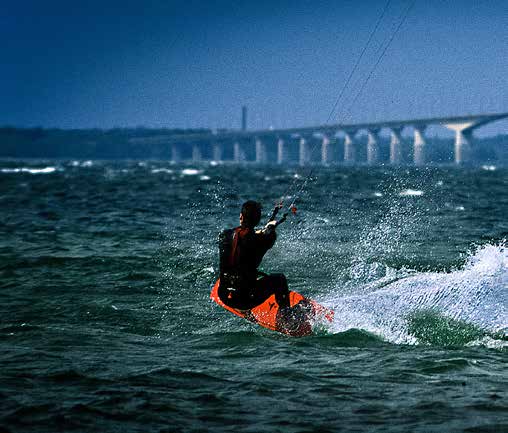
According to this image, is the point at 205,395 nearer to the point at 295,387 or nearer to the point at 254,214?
the point at 295,387

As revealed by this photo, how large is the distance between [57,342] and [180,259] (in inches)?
278

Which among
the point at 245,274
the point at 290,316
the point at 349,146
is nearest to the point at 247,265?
the point at 245,274

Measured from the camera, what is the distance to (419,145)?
106 m

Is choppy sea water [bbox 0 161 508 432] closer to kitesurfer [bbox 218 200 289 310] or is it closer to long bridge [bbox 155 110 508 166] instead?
kitesurfer [bbox 218 200 289 310]

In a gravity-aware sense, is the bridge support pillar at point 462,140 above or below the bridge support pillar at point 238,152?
above

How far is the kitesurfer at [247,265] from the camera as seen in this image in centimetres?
886

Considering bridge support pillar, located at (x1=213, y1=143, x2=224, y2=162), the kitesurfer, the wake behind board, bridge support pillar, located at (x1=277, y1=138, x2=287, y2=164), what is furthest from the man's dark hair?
bridge support pillar, located at (x1=213, y1=143, x2=224, y2=162)

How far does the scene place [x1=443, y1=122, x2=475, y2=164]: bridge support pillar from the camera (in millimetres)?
104162

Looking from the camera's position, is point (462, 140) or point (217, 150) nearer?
point (462, 140)

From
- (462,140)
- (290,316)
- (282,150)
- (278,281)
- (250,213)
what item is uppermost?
(462,140)

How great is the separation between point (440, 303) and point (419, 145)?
3845 inches

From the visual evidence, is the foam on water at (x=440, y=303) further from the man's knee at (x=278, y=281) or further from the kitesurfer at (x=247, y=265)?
the kitesurfer at (x=247, y=265)

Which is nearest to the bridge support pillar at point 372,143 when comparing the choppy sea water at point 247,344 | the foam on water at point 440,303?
the choppy sea water at point 247,344

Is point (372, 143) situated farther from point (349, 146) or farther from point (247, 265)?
point (247, 265)
